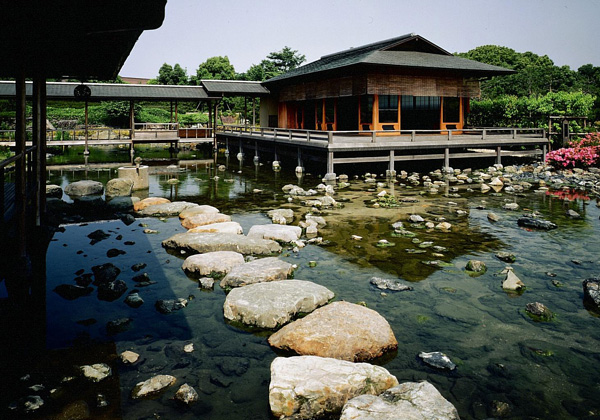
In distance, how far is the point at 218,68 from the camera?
220ft

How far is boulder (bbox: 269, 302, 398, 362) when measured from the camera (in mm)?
5488

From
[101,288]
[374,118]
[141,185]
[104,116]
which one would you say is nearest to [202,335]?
[101,288]

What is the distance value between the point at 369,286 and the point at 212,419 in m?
4.00

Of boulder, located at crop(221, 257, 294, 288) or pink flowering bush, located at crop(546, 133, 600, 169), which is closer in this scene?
boulder, located at crop(221, 257, 294, 288)

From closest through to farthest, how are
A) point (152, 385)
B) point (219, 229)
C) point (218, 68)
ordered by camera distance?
point (152, 385) < point (219, 229) < point (218, 68)

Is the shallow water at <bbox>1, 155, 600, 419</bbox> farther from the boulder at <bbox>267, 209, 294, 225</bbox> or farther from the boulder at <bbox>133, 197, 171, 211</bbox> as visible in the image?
the boulder at <bbox>133, 197, 171, 211</bbox>

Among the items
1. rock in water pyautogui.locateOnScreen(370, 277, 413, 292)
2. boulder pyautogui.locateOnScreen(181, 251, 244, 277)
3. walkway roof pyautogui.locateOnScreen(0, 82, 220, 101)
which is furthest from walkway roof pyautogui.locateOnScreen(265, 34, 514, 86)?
rock in water pyautogui.locateOnScreen(370, 277, 413, 292)

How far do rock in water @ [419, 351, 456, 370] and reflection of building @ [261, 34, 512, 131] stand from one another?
713 inches

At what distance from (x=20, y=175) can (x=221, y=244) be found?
13.4ft

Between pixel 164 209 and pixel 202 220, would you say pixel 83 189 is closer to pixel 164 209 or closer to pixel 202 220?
pixel 164 209

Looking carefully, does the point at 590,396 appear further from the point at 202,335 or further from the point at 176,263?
the point at 176,263

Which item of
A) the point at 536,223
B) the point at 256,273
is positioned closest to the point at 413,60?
the point at 536,223

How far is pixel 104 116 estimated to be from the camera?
150 feet

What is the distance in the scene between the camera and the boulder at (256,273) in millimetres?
7645
